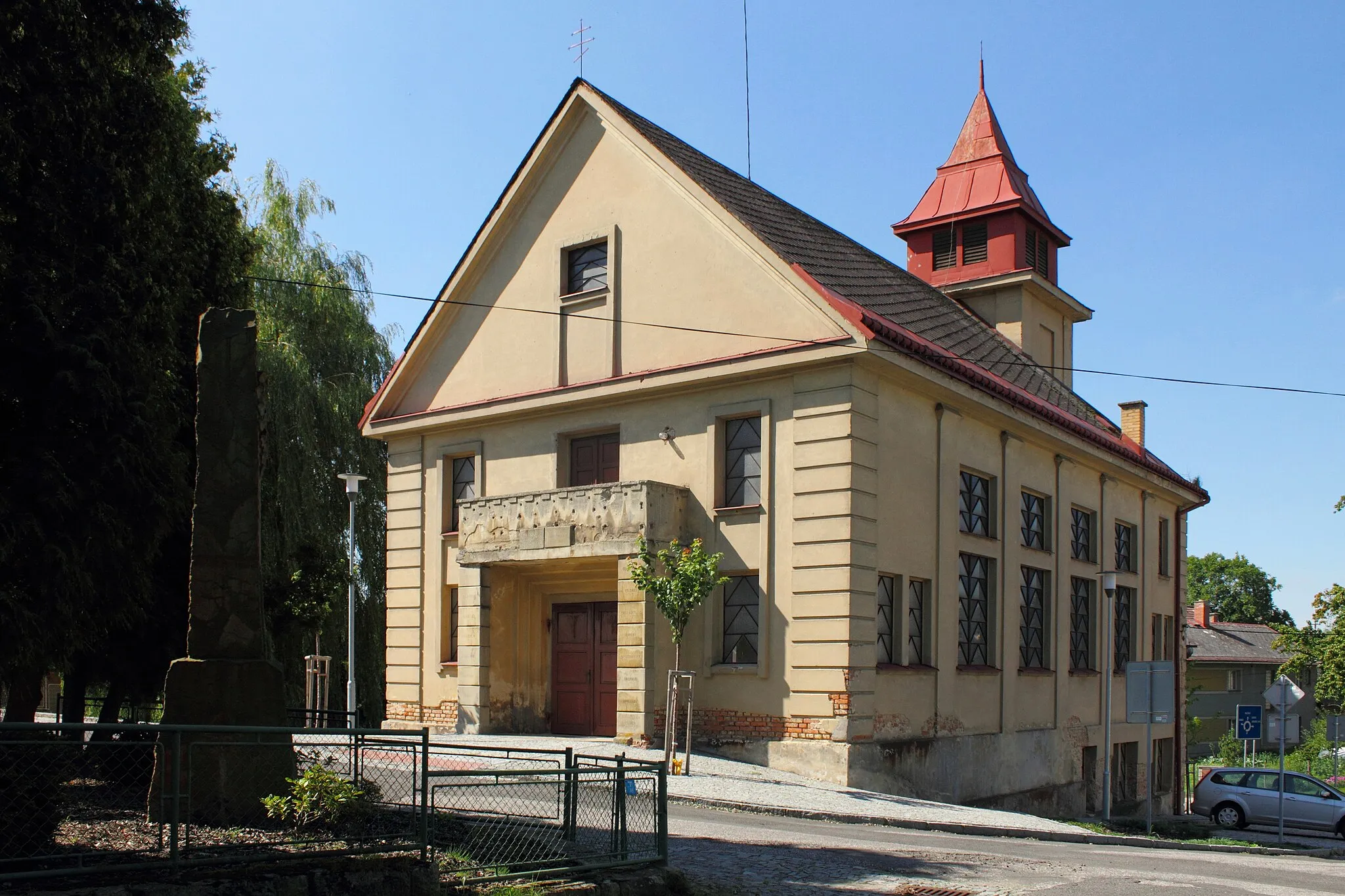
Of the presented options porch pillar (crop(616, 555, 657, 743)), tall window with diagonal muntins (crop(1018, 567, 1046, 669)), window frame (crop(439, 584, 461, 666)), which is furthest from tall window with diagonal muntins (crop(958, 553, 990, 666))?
window frame (crop(439, 584, 461, 666))

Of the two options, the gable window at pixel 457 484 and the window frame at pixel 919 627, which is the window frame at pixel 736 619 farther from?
the gable window at pixel 457 484

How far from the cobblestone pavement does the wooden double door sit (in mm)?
1840

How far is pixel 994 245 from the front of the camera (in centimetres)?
3331

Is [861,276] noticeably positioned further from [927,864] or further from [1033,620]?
[927,864]

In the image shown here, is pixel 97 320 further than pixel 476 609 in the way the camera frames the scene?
No

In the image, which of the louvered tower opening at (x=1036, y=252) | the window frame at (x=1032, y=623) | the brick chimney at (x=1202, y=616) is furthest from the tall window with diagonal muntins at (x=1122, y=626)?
the brick chimney at (x=1202, y=616)

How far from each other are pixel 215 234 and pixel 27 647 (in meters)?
6.13

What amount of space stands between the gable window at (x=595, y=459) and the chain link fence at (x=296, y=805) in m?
12.6

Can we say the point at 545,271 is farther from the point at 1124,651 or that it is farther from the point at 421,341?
the point at 1124,651

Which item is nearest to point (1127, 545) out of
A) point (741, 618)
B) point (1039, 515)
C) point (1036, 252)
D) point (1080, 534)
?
point (1080, 534)

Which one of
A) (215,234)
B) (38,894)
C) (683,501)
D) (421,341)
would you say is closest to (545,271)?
(421,341)

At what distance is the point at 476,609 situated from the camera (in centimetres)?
2283

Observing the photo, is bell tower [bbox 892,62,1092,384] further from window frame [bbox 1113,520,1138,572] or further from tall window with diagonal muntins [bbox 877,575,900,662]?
tall window with diagonal muntins [bbox 877,575,900,662]

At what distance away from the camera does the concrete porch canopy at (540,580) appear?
67.8 feet
